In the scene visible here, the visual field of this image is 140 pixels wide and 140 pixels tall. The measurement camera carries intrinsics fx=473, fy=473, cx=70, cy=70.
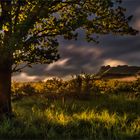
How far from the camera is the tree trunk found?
21.9 meters

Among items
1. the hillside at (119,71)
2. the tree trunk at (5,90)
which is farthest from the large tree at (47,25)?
the hillside at (119,71)

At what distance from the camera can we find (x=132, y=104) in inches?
998

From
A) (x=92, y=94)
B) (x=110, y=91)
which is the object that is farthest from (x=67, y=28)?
(x=110, y=91)

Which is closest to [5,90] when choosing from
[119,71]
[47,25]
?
[47,25]

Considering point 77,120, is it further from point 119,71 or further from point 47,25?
point 119,71

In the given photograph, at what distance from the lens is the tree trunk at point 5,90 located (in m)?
21.9

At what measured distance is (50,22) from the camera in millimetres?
23688

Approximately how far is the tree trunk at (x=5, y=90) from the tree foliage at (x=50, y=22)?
1.71ft

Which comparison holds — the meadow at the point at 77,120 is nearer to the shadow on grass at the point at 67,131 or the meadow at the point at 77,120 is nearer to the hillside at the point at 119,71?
the shadow on grass at the point at 67,131

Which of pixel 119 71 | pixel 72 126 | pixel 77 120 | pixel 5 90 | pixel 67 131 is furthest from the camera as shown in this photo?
pixel 119 71

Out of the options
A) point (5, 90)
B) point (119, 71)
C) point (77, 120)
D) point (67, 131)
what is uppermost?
point (119, 71)

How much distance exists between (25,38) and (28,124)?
368 centimetres

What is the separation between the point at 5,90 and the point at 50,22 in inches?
164

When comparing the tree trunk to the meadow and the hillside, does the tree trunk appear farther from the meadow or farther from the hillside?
the hillside
